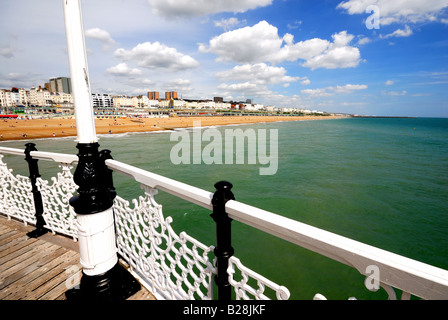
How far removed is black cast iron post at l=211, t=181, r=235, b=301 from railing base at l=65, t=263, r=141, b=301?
1.35 meters

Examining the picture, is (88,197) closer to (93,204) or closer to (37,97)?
(93,204)

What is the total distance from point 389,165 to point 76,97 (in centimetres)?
2326

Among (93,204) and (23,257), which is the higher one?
(93,204)

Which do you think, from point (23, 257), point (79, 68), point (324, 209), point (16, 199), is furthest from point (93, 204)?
point (324, 209)

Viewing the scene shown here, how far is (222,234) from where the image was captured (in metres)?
1.51

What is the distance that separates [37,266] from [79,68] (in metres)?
2.77

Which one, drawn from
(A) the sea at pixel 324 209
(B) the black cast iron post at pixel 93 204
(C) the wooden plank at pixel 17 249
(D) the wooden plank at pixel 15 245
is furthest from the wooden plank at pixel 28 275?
(A) the sea at pixel 324 209

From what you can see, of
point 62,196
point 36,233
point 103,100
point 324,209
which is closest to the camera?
point 62,196

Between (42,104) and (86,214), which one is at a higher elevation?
(42,104)

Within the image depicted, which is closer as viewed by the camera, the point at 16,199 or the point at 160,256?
the point at 160,256

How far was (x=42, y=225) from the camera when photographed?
3.70m

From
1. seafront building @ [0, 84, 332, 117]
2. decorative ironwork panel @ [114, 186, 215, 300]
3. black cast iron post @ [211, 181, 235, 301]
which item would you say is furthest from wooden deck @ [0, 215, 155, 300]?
seafront building @ [0, 84, 332, 117]
